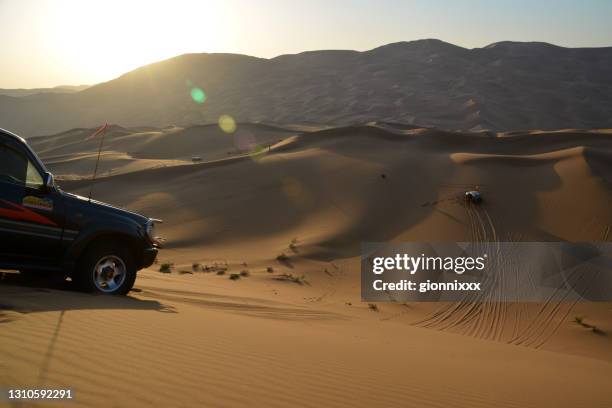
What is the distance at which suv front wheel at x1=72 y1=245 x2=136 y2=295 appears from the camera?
26.2ft

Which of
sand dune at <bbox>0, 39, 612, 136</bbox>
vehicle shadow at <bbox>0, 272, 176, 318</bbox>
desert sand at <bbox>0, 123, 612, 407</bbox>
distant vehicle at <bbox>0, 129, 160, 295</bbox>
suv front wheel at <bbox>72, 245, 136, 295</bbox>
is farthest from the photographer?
sand dune at <bbox>0, 39, 612, 136</bbox>

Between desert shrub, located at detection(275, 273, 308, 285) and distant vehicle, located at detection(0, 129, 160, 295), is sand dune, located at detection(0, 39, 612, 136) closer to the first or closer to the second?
desert shrub, located at detection(275, 273, 308, 285)

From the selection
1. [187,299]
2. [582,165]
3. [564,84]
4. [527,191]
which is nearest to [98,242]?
[187,299]

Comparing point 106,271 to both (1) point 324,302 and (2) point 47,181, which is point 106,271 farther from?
(1) point 324,302

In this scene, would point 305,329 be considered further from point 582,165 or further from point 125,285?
point 582,165

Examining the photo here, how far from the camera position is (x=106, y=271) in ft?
27.2

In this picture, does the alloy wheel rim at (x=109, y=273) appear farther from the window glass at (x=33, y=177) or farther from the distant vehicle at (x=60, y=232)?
the window glass at (x=33, y=177)

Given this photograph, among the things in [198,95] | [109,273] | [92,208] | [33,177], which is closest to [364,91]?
[198,95]

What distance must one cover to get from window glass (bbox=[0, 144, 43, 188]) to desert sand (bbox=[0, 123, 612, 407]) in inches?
54.8

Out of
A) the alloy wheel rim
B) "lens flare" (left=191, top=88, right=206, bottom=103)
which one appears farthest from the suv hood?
"lens flare" (left=191, top=88, right=206, bottom=103)

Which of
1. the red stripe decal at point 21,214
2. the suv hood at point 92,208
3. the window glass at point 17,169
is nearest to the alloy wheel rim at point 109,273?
the suv hood at point 92,208

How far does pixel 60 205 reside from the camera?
7559 mm

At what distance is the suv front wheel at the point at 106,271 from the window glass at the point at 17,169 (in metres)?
1.27

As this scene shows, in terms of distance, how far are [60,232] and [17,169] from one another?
0.96 metres
